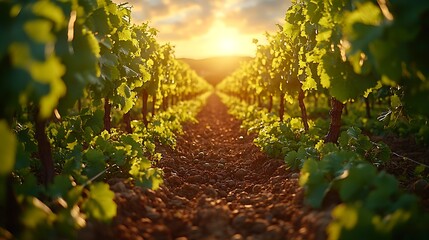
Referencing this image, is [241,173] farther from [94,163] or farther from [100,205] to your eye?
[100,205]

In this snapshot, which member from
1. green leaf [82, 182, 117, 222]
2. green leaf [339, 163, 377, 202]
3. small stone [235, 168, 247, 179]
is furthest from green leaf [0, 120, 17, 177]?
small stone [235, 168, 247, 179]

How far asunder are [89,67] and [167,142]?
779cm

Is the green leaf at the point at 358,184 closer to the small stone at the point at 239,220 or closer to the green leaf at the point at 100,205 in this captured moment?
the small stone at the point at 239,220

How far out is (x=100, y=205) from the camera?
14.7 ft

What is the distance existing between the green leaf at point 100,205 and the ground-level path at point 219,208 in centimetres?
15

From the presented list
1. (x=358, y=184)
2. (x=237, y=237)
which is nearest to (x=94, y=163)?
(x=237, y=237)

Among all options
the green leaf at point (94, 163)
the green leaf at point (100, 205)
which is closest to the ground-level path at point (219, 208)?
the green leaf at point (100, 205)

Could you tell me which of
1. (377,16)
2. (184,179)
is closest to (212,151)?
(184,179)

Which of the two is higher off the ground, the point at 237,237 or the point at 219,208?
the point at 219,208

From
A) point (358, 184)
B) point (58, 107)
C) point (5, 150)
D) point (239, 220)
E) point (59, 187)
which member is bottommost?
point (239, 220)

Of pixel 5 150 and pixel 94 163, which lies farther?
pixel 94 163

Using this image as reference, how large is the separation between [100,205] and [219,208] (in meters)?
1.54

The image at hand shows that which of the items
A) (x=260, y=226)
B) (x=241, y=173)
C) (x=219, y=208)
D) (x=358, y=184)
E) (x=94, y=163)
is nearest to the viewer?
(x=358, y=184)

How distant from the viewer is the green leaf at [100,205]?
14.5ft
